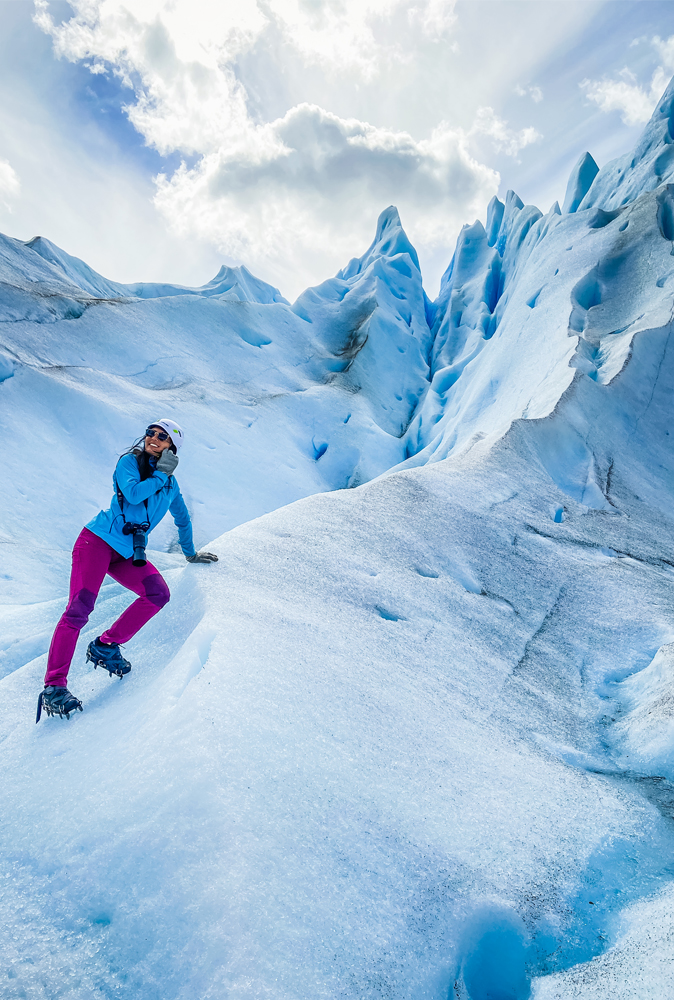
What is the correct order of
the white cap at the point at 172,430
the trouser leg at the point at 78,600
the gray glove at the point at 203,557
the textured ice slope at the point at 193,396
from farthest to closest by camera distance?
1. the textured ice slope at the point at 193,396
2. the gray glove at the point at 203,557
3. the white cap at the point at 172,430
4. the trouser leg at the point at 78,600

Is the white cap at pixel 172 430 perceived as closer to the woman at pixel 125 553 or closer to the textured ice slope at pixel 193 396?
the woman at pixel 125 553

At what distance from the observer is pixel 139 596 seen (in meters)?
2.67

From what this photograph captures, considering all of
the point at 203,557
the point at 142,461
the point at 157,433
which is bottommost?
the point at 203,557

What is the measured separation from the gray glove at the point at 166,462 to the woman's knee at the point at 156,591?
1.88ft

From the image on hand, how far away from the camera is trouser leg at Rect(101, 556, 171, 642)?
2.53m

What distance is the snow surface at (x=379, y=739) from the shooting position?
1.43 metres

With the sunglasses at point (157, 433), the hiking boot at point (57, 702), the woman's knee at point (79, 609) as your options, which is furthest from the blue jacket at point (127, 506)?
the hiking boot at point (57, 702)

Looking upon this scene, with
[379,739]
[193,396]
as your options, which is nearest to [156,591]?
[379,739]

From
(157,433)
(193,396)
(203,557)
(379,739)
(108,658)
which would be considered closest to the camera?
(379,739)

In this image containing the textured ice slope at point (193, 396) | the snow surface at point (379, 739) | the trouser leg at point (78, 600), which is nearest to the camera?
the snow surface at point (379, 739)

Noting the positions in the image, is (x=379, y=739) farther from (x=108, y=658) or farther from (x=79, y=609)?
(x=79, y=609)

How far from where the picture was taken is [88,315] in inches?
410

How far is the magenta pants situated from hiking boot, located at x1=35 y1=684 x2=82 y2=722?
0.05m

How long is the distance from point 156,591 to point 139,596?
11 centimetres
